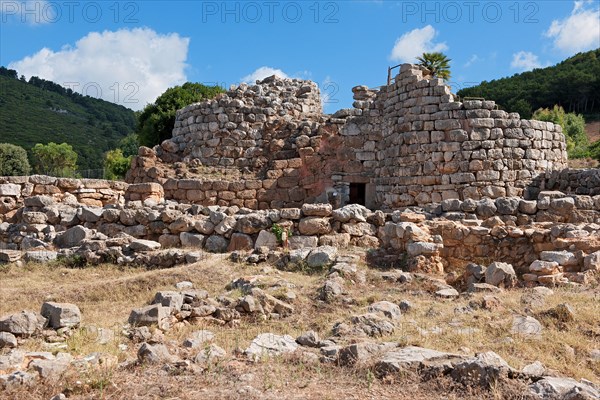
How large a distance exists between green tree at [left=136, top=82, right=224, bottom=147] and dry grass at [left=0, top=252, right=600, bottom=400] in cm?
1659

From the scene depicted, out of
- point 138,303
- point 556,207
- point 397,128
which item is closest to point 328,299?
point 138,303

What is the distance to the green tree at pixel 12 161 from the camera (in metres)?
38.9

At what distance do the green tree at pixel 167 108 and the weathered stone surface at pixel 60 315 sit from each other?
1970 cm

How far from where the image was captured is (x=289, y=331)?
18.4 ft

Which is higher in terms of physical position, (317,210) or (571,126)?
(571,126)

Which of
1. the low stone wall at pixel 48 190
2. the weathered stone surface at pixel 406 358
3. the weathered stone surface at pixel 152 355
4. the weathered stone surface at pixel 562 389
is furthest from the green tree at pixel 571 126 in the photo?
the weathered stone surface at pixel 152 355

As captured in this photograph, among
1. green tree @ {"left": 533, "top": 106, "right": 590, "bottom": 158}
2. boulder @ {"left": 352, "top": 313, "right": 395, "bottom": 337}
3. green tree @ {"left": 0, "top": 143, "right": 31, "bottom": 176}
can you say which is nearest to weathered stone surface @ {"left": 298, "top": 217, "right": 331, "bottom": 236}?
boulder @ {"left": 352, "top": 313, "right": 395, "bottom": 337}

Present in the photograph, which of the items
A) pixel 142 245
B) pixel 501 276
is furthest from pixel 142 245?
pixel 501 276

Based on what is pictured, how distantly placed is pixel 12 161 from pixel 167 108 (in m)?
20.8

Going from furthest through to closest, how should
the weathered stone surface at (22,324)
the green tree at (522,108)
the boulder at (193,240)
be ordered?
the green tree at (522,108)
the boulder at (193,240)
the weathered stone surface at (22,324)

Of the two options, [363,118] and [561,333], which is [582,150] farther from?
[561,333]

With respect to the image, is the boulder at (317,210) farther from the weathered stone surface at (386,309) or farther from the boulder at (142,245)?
the weathered stone surface at (386,309)

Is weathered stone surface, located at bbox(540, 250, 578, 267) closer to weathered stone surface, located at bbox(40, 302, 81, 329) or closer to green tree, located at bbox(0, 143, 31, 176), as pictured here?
weathered stone surface, located at bbox(40, 302, 81, 329)

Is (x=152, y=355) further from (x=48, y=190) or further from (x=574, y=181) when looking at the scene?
(x=574, y=181)
